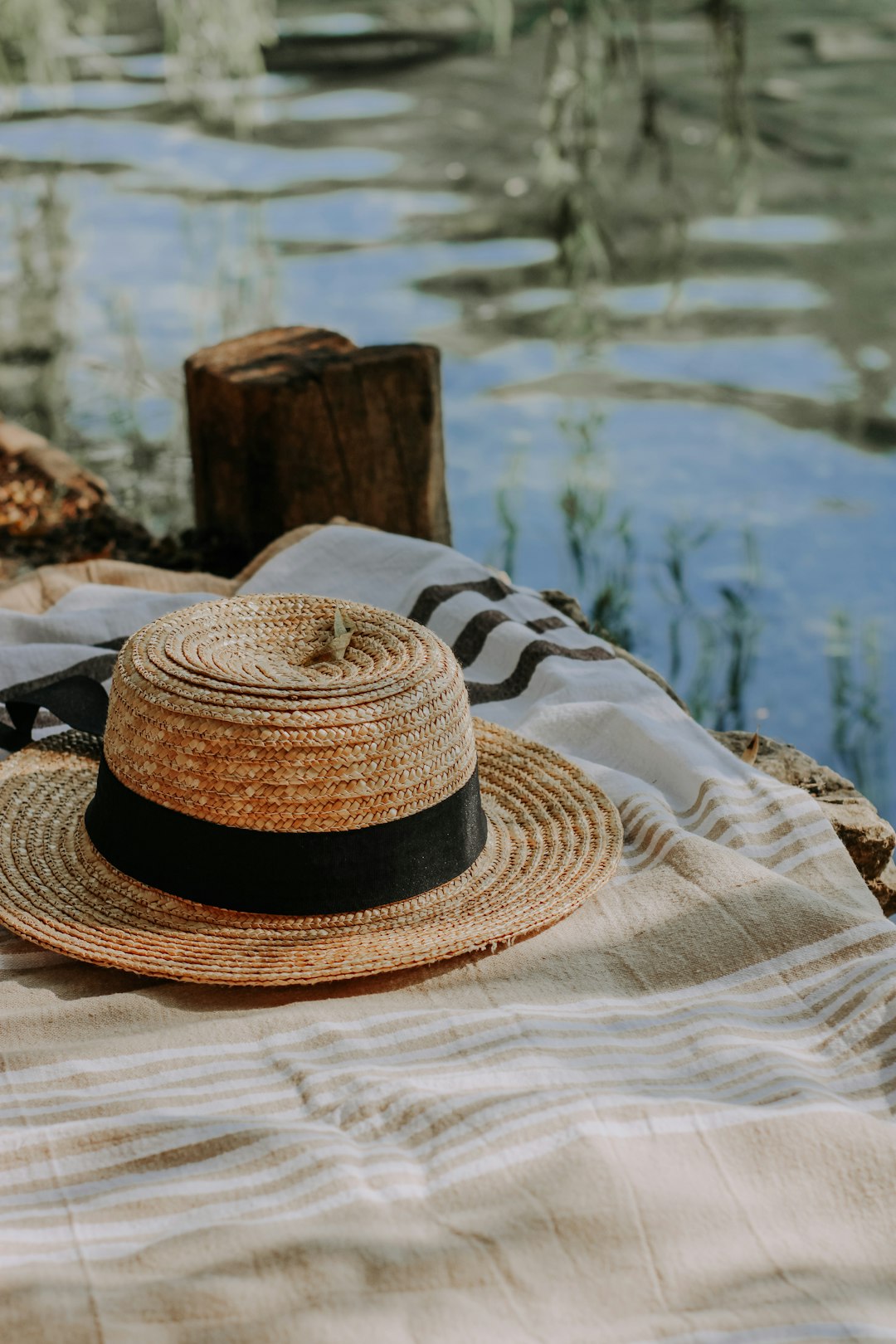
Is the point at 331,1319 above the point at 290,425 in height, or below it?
below

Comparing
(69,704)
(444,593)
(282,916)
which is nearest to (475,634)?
(444,593)

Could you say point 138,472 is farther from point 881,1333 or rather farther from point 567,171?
point 881,1333

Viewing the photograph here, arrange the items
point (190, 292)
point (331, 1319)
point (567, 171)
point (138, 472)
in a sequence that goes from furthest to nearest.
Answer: point (190, 292) < point (138, 472) < point (567, 171) < point (331, 1319)

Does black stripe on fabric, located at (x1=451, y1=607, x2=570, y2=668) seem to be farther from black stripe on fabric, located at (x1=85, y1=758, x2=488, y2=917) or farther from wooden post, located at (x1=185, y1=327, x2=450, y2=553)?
black stripe on fabric, located at (x1=85, y1=758, x2=488, y2=917)

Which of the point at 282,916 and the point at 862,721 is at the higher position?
the point at 282,916

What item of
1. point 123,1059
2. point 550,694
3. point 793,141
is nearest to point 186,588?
point 550,694

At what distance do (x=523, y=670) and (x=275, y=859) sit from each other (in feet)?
2.49

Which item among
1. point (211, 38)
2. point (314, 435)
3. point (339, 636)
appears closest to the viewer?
point (339, 636)

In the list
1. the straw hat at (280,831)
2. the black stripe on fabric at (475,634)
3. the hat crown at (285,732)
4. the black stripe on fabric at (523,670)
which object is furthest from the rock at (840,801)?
the hat crown at (285,732)

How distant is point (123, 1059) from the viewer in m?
1.11

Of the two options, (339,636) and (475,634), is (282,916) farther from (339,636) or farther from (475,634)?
(475,634)

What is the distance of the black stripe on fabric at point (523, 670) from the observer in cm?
189

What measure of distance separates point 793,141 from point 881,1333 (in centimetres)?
539

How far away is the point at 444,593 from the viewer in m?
2.06
